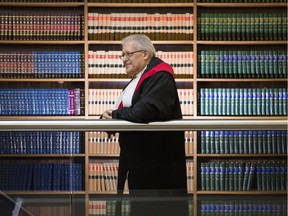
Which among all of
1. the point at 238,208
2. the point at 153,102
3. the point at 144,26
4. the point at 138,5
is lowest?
the point at 238,208

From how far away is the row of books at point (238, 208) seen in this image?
2.23 meters

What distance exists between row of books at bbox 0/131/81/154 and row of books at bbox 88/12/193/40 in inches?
101

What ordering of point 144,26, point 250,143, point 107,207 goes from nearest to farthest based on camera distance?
point 107,207, point 250,143, point 144,26

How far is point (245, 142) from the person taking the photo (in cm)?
226

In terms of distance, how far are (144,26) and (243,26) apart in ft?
2.60

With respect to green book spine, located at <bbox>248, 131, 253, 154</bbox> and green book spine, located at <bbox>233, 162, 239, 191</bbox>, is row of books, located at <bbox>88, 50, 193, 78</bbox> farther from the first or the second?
green book spine, located at <bbox>233, 162, 239, 191</bbox>

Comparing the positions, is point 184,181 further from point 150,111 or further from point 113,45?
point 113,45

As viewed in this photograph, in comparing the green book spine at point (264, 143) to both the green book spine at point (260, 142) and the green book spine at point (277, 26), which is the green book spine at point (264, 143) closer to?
the green book spine at point (260, 142)

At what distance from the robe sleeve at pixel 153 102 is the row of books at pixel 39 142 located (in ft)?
0.82

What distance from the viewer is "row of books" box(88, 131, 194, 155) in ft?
7.06

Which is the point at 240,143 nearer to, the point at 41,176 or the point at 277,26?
the point at 41,176

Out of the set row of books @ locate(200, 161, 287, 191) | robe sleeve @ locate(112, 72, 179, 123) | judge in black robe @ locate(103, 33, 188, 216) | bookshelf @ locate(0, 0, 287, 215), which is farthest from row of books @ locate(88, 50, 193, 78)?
row of books @ locate(200, 161, 287, 191)

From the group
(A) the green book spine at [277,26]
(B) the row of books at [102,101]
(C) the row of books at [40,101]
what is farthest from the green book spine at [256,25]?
(C) the row of books at [40,101]

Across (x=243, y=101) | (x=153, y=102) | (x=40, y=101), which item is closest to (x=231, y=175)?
(x=153, y=102)
